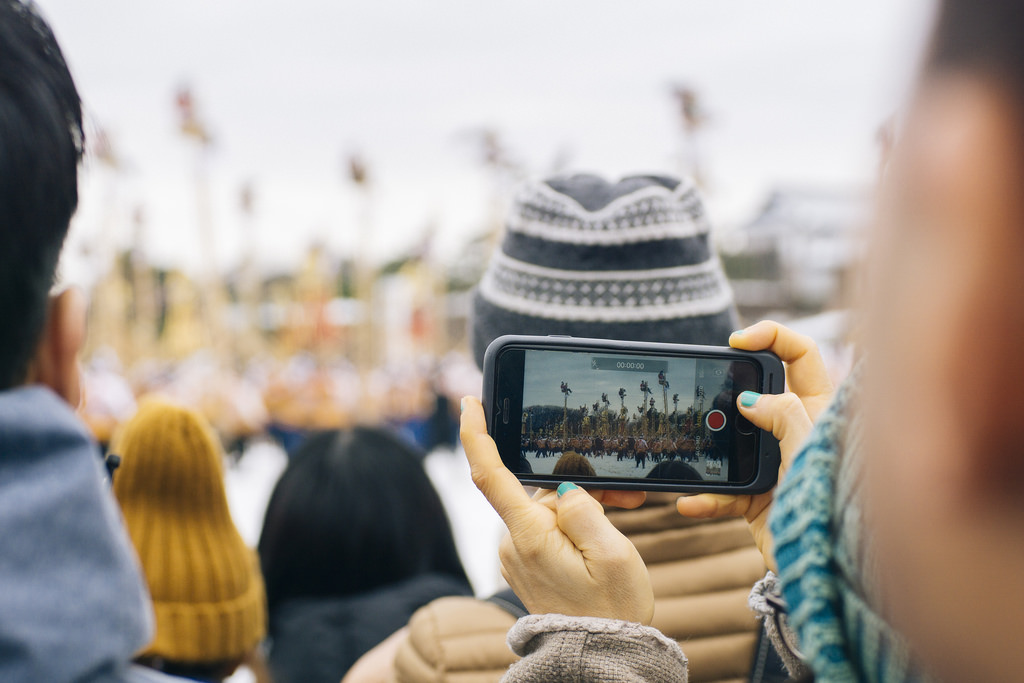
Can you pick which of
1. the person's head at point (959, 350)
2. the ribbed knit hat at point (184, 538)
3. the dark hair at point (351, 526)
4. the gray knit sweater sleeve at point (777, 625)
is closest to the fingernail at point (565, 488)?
the gray knit sweater sleeve at point (777, 625)

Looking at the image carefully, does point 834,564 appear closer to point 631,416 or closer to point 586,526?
point 586,526

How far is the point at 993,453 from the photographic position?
0.42m

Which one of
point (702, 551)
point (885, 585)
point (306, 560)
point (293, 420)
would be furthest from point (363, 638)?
point (293, 420)

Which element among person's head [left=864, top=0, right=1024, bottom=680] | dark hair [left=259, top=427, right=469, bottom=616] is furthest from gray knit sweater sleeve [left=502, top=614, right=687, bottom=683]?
dark hair [left=259, top=427, right=469, bottom=616]

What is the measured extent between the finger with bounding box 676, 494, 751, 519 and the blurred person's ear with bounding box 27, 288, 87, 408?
80 centimetres

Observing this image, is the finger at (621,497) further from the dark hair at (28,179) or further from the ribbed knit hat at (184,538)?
the ribbed knit hat at (184,538)

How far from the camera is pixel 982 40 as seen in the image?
437mm

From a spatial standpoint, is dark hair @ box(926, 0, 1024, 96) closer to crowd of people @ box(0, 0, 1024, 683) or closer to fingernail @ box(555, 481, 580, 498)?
crowd of people @ box(0, 0, 1024, 683)

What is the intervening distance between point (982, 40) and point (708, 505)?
0.78 meters

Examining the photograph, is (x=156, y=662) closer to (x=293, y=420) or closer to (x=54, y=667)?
(x=54, y=667)

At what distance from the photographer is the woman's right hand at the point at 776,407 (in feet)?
3.41

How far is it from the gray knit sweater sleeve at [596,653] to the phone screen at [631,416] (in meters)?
0.25

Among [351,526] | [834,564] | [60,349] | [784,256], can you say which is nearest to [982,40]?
[834,564]

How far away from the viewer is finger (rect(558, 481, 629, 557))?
2.89 ft
